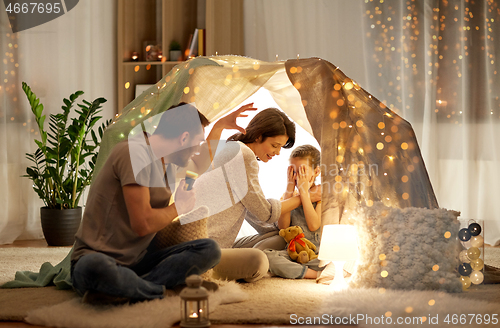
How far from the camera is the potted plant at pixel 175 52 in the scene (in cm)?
374

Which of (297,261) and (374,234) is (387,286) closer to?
(374,234)

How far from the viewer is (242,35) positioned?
3836 millimetres

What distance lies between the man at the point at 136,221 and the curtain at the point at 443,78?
221 centimetres

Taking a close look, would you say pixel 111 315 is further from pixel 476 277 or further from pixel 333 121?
pixel 476 277

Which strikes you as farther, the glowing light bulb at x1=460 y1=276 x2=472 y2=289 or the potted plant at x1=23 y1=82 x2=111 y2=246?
the potted plant at x1=23 y1=82 x2=111 y2=246

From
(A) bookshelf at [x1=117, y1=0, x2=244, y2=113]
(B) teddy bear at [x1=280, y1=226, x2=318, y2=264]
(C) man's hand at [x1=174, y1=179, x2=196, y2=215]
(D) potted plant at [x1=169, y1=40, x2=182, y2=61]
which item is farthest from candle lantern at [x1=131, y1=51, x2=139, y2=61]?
(C) man's hand at [x1=174, y1=179, x2=196, y2=215]

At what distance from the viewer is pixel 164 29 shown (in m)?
3.73

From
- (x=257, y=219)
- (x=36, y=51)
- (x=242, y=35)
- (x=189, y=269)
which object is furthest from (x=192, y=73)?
(x=36, y=51)

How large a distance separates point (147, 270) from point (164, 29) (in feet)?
7.70

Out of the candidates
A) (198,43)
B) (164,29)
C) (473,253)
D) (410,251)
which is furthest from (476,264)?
(164,29)

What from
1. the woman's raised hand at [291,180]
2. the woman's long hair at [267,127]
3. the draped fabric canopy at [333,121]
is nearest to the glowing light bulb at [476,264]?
the draped fabric canopy at [333,121]

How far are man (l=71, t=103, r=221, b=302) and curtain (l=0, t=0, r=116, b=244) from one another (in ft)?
7.12

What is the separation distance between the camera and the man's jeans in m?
1.59

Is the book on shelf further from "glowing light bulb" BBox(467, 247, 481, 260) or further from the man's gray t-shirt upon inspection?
"glowing light bulb" BBox(467, 247, 481, 260)
